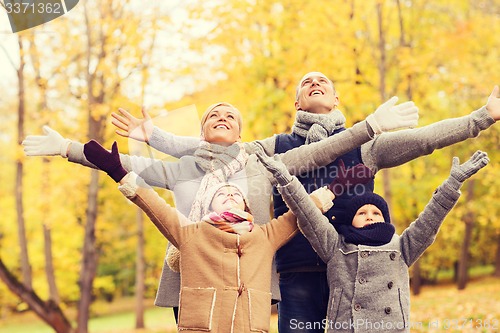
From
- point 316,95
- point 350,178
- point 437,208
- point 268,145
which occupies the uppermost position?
point 316,95

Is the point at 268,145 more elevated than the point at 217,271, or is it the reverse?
the point at 268,145

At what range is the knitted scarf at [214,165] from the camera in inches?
116

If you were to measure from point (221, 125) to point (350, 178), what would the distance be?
0.75m

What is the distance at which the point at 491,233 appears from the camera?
904 inches

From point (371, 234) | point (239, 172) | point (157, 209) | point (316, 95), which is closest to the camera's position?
point (157, 209)

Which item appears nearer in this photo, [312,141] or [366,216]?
[366,216]

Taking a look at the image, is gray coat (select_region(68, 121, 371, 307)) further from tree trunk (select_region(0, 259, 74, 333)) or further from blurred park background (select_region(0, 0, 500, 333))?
tree trunk (select_region(0, 259, 74, 333))

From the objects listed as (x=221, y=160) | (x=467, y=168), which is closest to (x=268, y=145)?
(x=221, y=160)

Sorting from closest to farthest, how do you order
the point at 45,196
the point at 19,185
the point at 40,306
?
1. the point at 40,306
2. the point at 19,185
3. the point at 45,196

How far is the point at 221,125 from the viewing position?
306 cm

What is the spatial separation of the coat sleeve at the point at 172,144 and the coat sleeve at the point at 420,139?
0.97m

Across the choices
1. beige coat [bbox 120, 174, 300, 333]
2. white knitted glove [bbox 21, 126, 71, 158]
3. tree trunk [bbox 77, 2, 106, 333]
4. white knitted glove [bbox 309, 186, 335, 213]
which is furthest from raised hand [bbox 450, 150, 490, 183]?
tree trunk [bbox 77, 2, 106, 333]

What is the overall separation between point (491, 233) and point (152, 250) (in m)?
13.8

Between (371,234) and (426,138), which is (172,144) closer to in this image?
(371,234)
